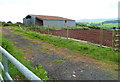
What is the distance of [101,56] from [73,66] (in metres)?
1.96

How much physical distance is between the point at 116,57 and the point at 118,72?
4.78 feet

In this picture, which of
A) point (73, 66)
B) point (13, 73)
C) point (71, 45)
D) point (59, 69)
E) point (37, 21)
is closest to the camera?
point (13, 73)

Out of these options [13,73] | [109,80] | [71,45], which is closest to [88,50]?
[71,45]

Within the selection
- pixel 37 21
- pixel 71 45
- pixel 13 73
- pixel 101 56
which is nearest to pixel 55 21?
pixel 37 21

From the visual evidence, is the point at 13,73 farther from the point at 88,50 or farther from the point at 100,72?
the point at 88,50

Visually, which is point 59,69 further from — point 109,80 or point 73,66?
point 109,80

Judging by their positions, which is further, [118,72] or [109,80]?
[118,72]

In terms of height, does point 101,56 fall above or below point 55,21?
below

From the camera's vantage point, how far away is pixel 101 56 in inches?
291

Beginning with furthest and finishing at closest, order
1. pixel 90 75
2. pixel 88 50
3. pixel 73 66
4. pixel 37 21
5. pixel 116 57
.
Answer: pixel 37 21
pixel 88 50
pixel 116 57
pixel 73 66
pixel 90 75

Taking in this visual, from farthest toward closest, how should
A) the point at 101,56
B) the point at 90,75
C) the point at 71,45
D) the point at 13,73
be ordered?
the point at 71,45
the point at 101,56
the point at 90,75
the point at 13,73

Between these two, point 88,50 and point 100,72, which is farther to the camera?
point 88,50

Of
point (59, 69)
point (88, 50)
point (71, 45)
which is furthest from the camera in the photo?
point (71, 45)

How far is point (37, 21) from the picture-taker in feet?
131
